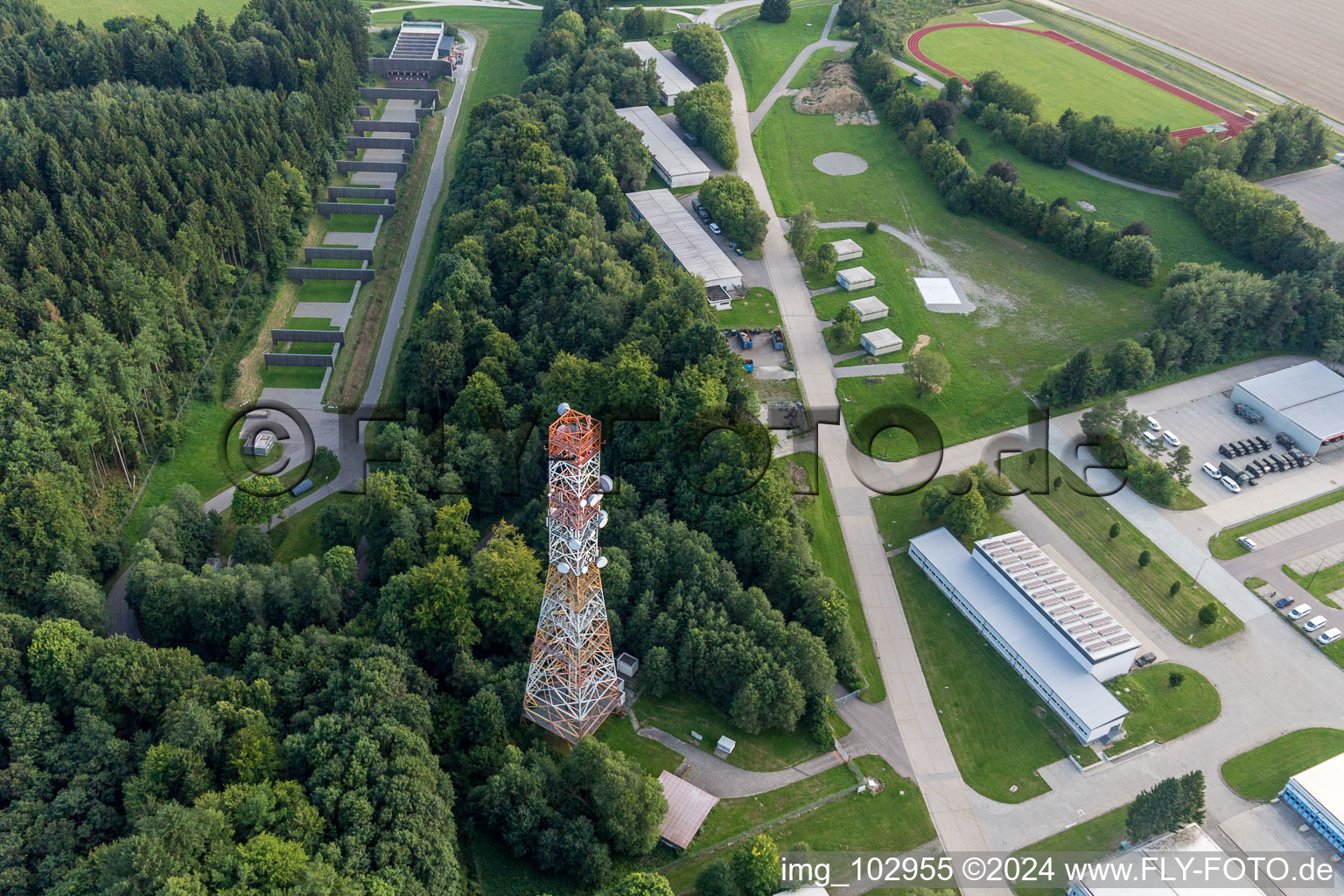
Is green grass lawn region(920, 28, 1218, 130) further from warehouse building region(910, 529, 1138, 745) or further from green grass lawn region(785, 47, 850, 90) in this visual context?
warehouse building region(910, 529, 1138, 745)

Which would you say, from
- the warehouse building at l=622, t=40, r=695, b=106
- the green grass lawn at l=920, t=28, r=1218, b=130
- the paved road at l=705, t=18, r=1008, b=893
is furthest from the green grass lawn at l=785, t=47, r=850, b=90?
the paved road at l=705, t=18, r=1008, b=893

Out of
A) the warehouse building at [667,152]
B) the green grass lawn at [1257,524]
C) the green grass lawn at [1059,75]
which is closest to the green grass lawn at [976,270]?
the warehouse building at [667,152]

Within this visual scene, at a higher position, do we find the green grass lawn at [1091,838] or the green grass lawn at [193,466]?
the green grass lawn at [1091,838]

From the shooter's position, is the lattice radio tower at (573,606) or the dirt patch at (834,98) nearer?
the lattice radio tower at (573,606)

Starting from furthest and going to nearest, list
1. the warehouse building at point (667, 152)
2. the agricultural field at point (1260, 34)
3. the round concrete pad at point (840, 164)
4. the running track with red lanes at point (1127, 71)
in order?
the agricultural field at point (1260, 34), the running track with red lanes at point (1127, 71), the round concrete pad at point (840, 164), the warehouse building at point (667, 152)

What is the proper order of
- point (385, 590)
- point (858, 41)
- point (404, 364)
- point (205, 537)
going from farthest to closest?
1. point (858, 41)
2. point (404, 364)
3. point (205, 537)
4. point (385, 590)

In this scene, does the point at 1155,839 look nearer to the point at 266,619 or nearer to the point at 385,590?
the point at 385,590

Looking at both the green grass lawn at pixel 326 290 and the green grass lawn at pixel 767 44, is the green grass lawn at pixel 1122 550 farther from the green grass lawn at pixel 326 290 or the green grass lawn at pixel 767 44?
the green grass lawn at pixel 767 44

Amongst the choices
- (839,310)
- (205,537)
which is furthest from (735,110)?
(205,537)
